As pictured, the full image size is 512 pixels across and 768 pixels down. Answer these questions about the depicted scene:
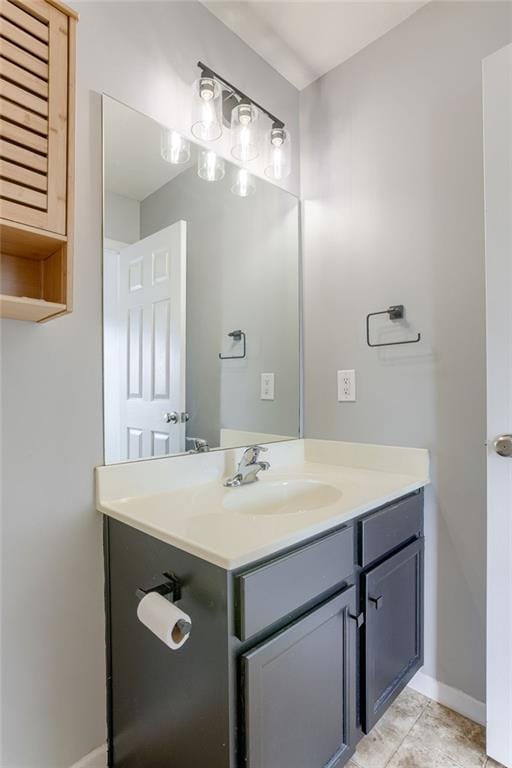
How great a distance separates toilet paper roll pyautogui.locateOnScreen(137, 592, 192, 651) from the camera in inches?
30.5

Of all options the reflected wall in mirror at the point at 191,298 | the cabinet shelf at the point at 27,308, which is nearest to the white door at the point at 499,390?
the reflected wall in mirror at the point at 191,298

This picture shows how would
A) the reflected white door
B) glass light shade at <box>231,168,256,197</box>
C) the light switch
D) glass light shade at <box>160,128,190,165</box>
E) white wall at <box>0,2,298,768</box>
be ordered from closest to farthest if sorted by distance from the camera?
white wall at <box>0,2,298,768</box> → the reflected white door → glass light shade at <box>160,128,190,165</box> → glass light shade at <box>231,168,256,197</box> → the light switch

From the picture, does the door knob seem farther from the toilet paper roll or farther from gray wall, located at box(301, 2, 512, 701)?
the toilet paper roll

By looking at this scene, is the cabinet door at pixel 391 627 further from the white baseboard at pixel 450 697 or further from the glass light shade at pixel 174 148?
the glass light shade at pixel 174 148

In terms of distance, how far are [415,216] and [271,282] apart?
25.2 inches

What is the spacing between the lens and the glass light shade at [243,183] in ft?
5.30

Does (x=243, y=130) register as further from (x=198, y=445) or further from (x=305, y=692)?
(x=305, y=692)

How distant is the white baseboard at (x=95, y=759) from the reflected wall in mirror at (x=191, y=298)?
32.9 inches

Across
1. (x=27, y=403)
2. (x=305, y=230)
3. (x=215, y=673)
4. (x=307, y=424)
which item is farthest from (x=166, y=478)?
(x=305, y=230)

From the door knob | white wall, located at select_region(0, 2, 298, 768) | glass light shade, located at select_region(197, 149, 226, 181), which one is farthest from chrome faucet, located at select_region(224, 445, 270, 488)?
glass light shade, located at select_region(197, 149, 226, 181)

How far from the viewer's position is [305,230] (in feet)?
6.23

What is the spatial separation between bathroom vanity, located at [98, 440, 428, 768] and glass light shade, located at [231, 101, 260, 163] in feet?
3.96

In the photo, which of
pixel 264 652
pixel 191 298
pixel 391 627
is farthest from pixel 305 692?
pixel 191 298

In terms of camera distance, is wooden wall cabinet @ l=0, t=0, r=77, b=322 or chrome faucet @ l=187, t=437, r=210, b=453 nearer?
wooden wall cabinet @ l=0, t=0, r=77, b=322
